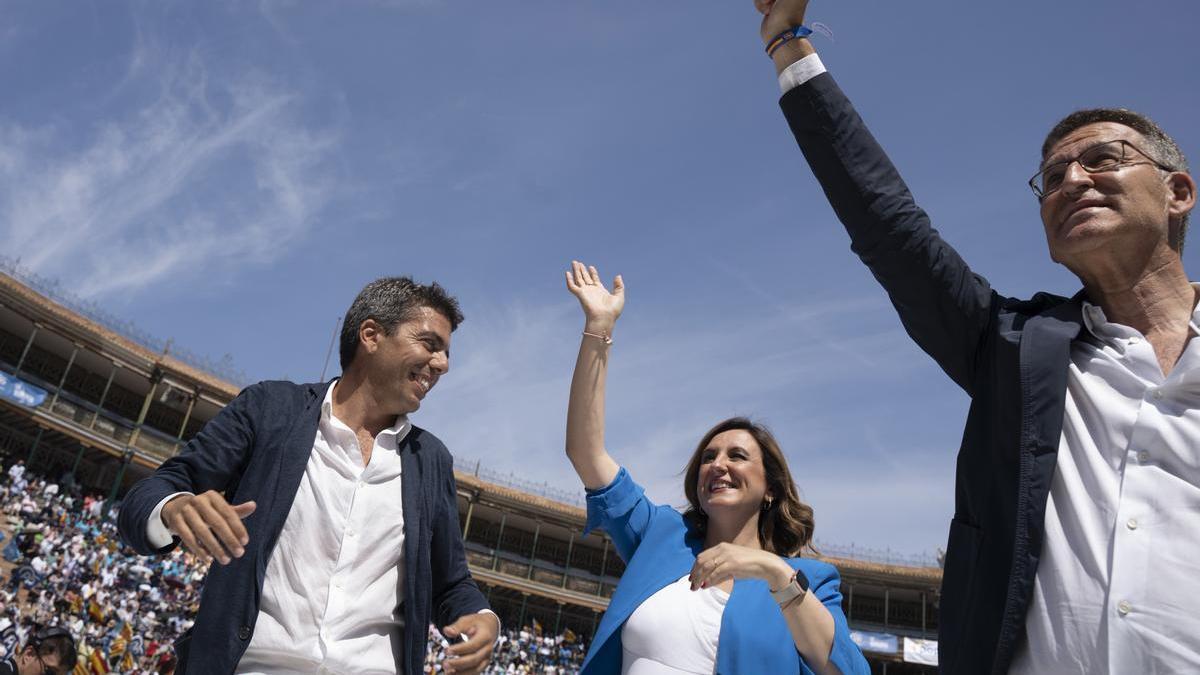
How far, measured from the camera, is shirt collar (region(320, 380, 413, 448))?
3153 mm

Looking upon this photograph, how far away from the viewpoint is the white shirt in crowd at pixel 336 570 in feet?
8.64

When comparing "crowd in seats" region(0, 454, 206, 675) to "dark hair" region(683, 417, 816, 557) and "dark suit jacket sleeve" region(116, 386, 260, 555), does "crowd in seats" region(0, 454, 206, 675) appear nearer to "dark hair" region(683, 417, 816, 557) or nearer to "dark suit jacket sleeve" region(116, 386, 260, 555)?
"dark suit jacket sleeve" region(116, 386, 260, 555)

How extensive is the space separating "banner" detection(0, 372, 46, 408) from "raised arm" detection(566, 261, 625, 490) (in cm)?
2457

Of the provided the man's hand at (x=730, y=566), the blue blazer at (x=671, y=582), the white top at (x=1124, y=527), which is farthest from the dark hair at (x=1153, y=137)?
the blue blazer at (x=671, y=582)

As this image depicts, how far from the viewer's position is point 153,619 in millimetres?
17562

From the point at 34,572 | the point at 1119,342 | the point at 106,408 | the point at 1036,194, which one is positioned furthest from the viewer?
the point at 106,408

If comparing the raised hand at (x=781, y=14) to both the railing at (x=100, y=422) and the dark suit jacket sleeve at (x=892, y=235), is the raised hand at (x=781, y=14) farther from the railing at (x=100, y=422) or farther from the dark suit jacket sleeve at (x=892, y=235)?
the railing at (x=100, y=422)

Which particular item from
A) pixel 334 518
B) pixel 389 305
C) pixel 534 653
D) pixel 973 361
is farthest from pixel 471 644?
pixel 534 653

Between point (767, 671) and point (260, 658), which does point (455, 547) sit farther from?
point (767, 671)

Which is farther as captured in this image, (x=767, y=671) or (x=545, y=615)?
(x=545, y=615)

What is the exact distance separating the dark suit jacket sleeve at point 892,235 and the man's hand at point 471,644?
174 cm

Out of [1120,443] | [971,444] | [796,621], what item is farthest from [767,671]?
[1120,443]

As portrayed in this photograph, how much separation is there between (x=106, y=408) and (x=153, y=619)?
11563 mm

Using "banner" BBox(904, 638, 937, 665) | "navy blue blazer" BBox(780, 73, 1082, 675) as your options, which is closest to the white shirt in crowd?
"navy blue blazer" BBox(780, 73, 1082, 675)
